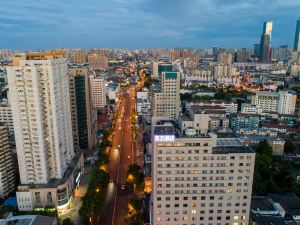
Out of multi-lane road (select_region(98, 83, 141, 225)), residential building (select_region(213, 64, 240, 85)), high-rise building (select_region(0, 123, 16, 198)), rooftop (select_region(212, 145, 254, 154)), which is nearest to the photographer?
rooftop (select_region(212, 145, 254, 154))

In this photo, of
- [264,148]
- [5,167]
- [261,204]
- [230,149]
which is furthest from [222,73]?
[230,149]

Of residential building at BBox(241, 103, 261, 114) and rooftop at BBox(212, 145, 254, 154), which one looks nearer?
rooftop at BBox(212, 145, 254, 154)

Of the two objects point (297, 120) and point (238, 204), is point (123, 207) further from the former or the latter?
point (297, 120)

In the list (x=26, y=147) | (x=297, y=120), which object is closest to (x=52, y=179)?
(x=26, y=147)

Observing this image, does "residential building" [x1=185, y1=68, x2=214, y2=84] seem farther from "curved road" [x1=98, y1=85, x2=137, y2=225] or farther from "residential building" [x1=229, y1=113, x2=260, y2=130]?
"residential building" [x1=229, y1=113, x2=260, y2=130]

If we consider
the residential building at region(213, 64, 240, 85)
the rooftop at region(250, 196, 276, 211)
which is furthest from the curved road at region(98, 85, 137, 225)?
the residential building at region(213, 64, 240, 85)

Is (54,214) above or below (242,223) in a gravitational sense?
below

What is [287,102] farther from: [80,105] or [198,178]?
[198,178]
